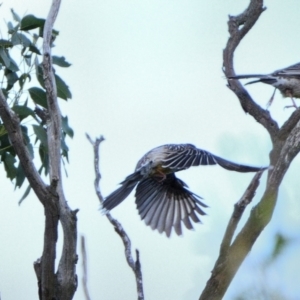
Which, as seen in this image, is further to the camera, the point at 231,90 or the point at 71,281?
the point at 231,90

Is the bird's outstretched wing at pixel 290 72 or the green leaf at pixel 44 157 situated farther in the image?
the bird's outstretched wing at pixel 290 72

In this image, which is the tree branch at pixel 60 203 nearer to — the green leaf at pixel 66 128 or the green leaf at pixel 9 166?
the green leaf at pixel 66 128

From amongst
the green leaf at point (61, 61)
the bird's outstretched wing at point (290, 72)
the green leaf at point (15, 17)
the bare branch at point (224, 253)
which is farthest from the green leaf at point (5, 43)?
the bare branch at point (224, 253)

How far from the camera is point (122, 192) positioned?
158 inches

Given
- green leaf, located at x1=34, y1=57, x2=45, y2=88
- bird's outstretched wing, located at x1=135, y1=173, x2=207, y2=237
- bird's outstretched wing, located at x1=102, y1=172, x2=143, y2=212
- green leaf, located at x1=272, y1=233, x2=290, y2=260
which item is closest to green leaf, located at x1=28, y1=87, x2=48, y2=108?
green leaf, located at x1=34, y1=57, x2=45, y2=88

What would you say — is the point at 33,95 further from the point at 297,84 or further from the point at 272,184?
the point at 272,184

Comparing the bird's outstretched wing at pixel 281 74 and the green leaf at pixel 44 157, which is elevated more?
the bird's outstretched wing at pixel 281 74

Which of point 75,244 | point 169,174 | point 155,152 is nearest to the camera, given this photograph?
point 75,244

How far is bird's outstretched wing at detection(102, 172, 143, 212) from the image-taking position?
3467 millimetres

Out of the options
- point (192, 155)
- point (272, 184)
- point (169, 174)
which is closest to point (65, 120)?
point (192, 155)

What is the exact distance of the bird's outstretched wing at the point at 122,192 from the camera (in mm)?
3467

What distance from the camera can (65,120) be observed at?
3951 millimetres

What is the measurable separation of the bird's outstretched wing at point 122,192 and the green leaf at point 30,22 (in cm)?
93

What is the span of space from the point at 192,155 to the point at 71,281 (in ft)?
4.77
